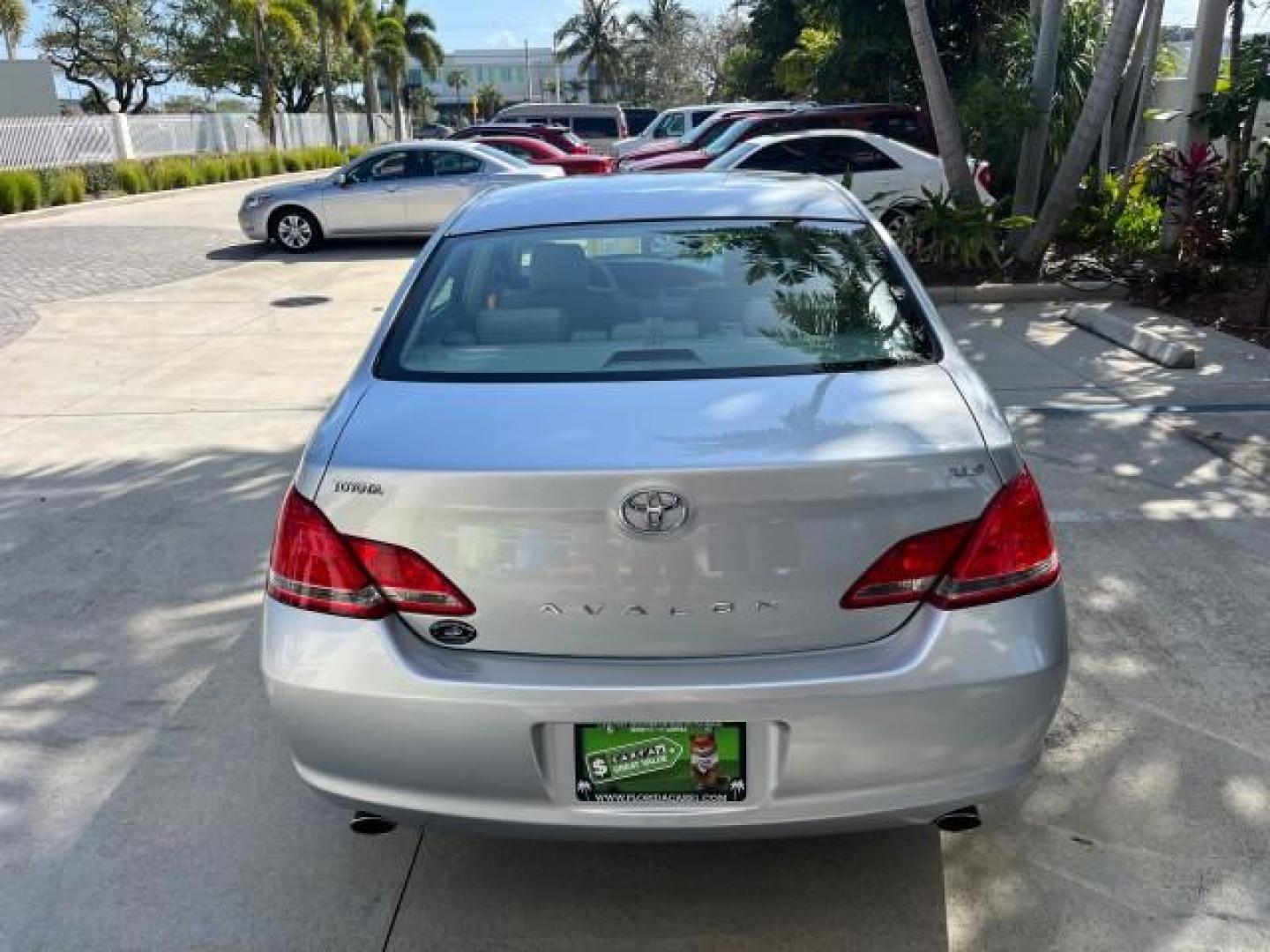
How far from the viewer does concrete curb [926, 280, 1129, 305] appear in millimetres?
10500

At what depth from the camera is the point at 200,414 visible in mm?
7098

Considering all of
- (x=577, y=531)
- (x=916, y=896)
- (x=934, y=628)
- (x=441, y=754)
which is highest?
(x=577, y=531)

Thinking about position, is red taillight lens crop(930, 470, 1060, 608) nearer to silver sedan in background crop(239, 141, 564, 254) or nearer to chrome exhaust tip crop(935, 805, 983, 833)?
chrome exhaust tip crop(935, 805, 983, 833)

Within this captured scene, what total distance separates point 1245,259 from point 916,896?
9.86 meters

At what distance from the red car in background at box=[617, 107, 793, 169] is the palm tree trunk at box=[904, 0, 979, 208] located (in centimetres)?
466

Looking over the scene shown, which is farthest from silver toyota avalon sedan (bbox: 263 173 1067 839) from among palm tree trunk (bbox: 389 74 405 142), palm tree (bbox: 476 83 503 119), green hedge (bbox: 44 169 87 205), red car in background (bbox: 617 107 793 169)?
palm tree (bbox: 476 83 503 119)

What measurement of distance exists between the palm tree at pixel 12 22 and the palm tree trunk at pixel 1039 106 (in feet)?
153

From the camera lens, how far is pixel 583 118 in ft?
90.4

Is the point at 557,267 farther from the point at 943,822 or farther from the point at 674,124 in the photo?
the point at 674,124

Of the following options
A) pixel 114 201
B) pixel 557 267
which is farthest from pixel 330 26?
pixel 557 267

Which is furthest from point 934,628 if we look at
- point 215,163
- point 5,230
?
point 215,163

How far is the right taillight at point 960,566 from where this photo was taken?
2.27 meters

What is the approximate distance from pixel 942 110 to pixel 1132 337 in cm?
371

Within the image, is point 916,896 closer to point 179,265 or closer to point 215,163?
point 179,265
